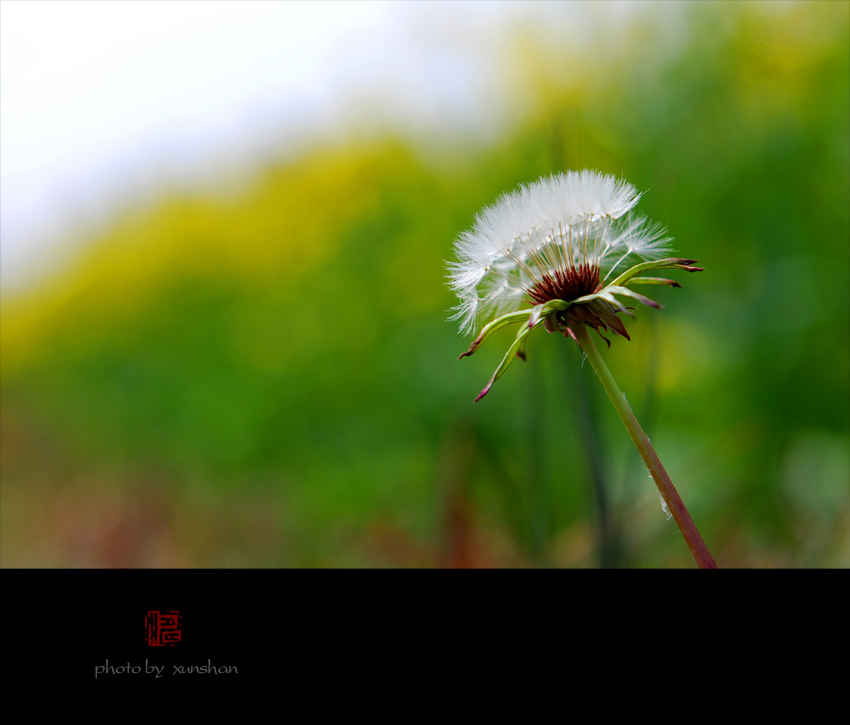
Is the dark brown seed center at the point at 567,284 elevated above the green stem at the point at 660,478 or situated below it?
above

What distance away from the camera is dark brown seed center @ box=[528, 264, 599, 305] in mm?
273

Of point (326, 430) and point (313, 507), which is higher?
point (326, 430)

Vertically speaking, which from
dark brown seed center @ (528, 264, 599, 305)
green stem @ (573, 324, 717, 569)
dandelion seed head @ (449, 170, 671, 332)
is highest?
dandelion seed head @ (449, 170, 671, 332)

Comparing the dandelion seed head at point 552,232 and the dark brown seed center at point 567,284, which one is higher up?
the dandelion seed head at point 552,232

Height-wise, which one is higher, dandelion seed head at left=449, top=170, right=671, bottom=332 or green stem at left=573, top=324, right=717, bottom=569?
dandelion seed head at left=449, top=170, right=671, bottom=332

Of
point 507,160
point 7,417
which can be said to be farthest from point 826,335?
point 7,417

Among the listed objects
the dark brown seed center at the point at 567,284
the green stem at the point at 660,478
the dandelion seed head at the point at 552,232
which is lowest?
the green stem at the point at 660,478

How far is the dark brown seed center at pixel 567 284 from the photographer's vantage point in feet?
0.90

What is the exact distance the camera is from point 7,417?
2.15 meters

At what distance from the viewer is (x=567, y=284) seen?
0.90 ft

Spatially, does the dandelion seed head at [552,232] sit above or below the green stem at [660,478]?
Answer: above

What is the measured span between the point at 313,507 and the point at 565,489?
62cm
